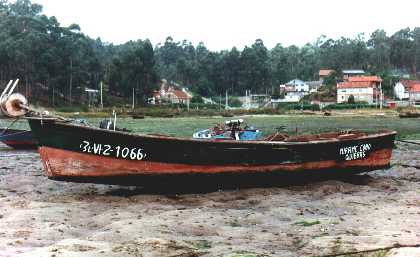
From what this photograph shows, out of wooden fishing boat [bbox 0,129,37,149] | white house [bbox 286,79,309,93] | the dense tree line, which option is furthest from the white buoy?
white house [bbox 286,79,309,93]

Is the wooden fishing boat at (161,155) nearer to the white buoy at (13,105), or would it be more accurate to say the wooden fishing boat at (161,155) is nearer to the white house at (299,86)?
the white buoy at (13,105)

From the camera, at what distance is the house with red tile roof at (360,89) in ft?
318

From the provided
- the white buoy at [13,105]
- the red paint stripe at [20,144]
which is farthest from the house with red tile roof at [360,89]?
the white buoy at [13,105]

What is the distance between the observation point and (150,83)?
82312 millimetres

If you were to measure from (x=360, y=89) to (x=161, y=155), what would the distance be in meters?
90.7

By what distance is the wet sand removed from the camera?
25.5 ft

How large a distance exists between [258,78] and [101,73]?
39245 millimetres

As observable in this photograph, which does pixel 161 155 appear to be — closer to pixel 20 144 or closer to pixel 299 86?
pixel 20 144

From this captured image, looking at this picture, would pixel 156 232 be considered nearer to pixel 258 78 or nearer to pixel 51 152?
pixel 51 152

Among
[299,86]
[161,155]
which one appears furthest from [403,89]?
[161,155]

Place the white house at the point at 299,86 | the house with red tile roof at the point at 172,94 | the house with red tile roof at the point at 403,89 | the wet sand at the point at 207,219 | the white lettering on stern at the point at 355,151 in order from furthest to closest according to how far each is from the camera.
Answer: the white house at the point at 299,86 < the house with red tile roof at the point at 403,89 < the house with red tile roof at the point at 172,94 < the white lettering on stern at the point at 355,151 < the wet sand at the point at 207,219

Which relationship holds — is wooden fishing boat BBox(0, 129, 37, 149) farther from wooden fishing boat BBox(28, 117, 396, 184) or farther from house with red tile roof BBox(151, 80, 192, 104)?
house with red tile roof BBox(151, 80, 192, 104)

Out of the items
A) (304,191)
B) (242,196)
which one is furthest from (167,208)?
(304,191)

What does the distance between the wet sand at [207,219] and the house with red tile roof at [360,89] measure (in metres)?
84.5
